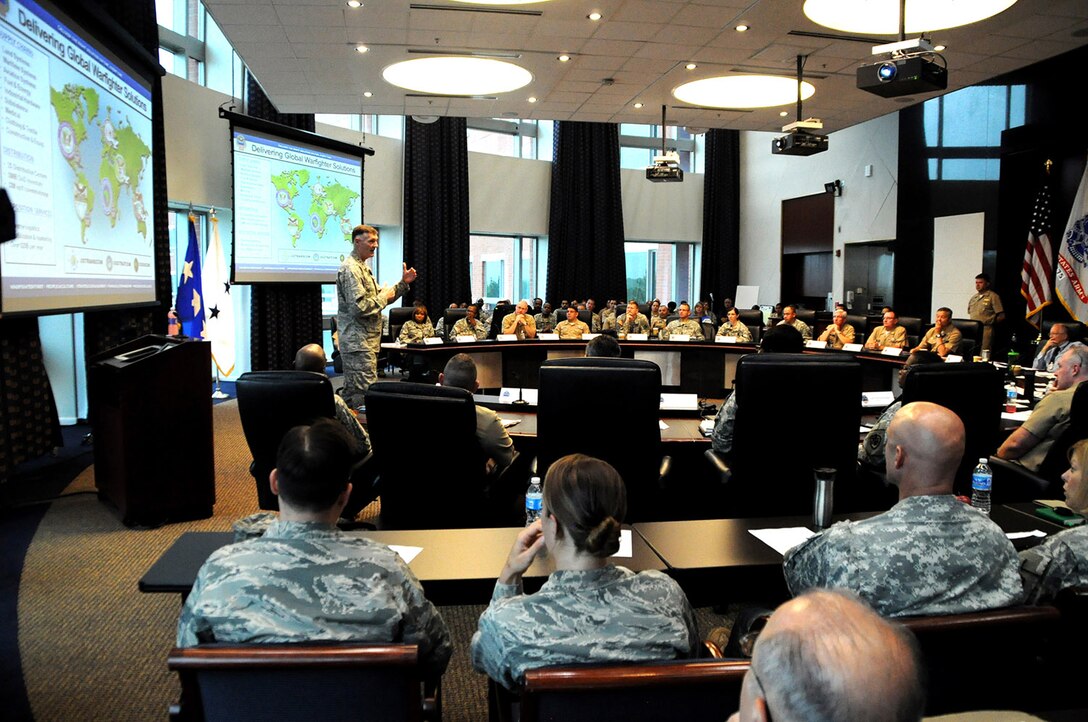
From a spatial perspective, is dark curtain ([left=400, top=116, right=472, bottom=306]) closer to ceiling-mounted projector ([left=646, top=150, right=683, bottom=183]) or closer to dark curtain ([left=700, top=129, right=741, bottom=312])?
ceiling-mounted projector ([left=646, top=150, right=683, bottom=183])

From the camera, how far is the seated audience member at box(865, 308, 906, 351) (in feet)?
27.0

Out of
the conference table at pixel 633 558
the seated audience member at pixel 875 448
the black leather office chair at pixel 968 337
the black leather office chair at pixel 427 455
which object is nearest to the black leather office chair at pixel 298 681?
the conference table at pixel 633 558

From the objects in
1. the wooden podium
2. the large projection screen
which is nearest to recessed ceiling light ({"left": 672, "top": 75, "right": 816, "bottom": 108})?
the large projection screen

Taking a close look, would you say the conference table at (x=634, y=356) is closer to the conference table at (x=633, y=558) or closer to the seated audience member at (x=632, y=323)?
the seated audience member at (x=632, y=323)

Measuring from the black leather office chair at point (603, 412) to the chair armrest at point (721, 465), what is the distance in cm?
35

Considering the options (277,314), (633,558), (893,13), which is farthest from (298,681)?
(277,314)

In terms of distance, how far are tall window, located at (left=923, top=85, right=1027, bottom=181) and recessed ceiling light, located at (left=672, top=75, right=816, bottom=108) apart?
3272mm

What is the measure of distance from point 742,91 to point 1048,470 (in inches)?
247

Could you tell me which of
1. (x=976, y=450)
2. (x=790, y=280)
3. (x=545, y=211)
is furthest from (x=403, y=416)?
(x=790, y=280)

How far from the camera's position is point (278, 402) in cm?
360

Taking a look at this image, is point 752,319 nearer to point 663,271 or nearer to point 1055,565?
point 663,271

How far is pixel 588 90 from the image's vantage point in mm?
8484

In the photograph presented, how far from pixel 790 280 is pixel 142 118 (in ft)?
41.5

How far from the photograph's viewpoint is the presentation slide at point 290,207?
25.5 feet
